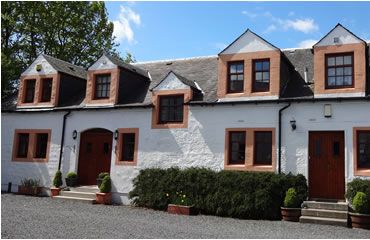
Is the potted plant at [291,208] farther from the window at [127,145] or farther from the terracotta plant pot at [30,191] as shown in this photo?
the terracotta plant pot at [30,191]

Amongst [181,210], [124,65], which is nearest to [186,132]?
[181,210]

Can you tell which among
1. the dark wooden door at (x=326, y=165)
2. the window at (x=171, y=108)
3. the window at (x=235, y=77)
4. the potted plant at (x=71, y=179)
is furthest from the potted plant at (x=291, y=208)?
the potted plant at (x=71, y=179)

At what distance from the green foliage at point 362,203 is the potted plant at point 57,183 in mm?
12894

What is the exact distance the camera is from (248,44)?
1731cm

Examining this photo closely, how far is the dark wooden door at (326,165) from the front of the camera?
1527cm

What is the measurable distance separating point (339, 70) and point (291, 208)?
18.9ft

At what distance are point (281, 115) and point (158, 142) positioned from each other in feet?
18.1

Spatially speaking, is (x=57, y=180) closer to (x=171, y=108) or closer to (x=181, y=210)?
(x=171, y=108)

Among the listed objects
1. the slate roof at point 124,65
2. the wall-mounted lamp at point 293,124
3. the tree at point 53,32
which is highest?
the tree at point 53,32

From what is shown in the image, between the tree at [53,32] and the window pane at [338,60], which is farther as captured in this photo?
the tree at [53,32]

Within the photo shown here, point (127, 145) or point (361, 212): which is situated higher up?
point (127, 145)

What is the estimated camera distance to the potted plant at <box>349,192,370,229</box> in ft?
42.3

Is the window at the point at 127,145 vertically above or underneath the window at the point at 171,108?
underneath

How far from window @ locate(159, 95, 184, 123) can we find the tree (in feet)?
45.9
